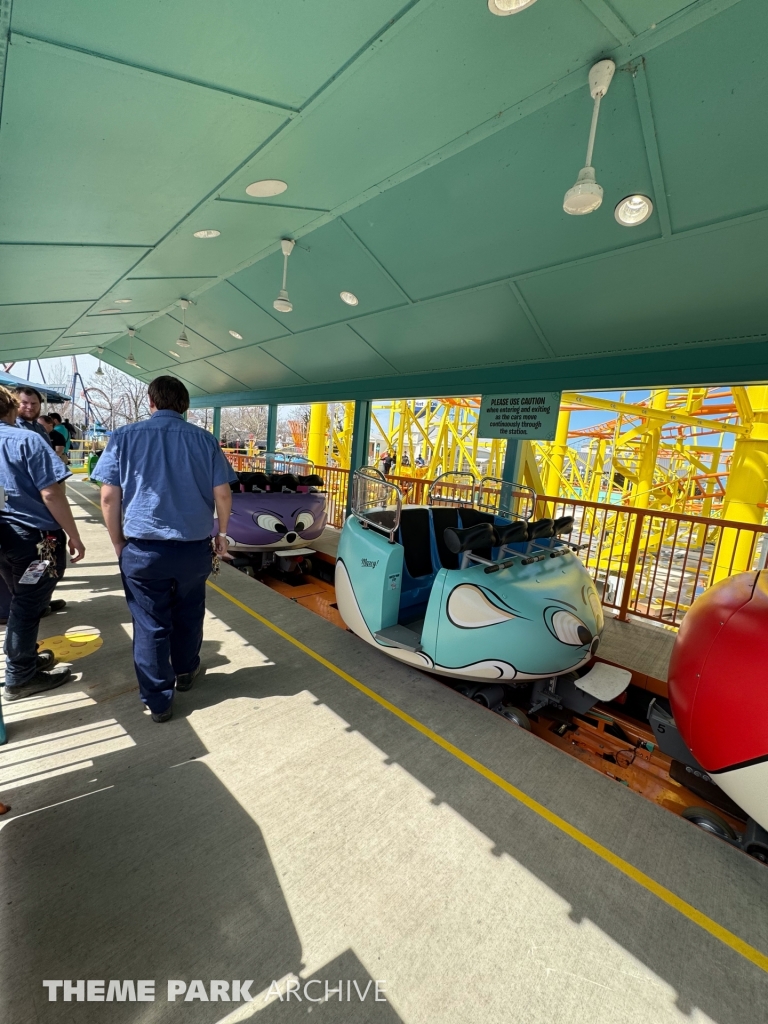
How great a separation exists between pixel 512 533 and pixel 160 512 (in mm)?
2095

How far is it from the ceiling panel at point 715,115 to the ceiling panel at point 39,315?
6457 millimetres

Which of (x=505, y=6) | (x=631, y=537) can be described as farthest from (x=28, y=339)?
(x=631, y=537)

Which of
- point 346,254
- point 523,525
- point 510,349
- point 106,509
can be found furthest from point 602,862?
point 346,254

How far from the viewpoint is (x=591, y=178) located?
6.13 feet

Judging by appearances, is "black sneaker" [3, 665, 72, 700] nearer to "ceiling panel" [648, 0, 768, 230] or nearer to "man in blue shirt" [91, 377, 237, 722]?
"man in blue shirt" [91, 377, 237, 722]

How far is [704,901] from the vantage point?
1580mm

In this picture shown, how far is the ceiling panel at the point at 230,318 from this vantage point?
595cm

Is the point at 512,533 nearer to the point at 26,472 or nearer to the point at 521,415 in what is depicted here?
the point at 521,415

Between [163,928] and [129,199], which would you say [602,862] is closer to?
[163,928]

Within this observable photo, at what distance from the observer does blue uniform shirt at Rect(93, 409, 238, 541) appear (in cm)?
214

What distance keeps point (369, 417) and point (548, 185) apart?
15.4 feet

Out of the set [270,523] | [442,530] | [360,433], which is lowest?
[270,523]

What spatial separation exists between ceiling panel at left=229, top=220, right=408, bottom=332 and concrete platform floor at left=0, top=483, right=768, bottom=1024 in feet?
12.9

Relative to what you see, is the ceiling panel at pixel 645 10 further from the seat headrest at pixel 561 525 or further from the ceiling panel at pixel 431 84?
the seat headrest at pixel 561 525
